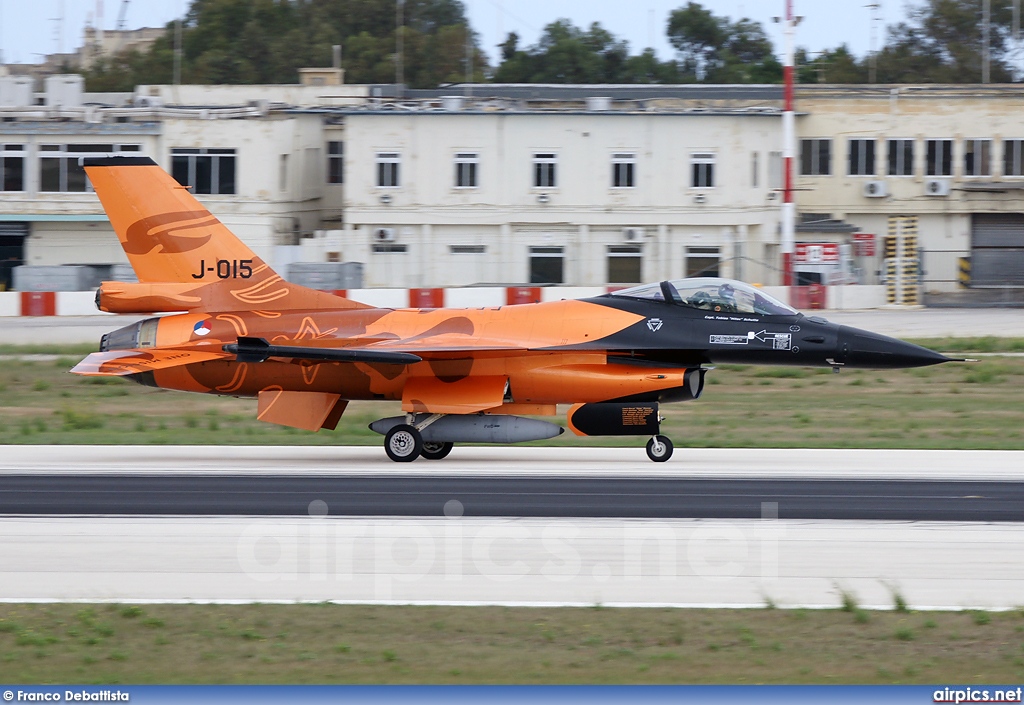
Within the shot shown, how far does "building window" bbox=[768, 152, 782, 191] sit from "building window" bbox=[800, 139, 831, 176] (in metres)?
5.41

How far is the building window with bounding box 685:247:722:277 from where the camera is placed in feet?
161

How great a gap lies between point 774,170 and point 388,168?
1609cm

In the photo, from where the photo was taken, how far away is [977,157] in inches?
2223

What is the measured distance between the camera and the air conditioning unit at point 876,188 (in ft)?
184

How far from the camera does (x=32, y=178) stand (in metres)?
51.1

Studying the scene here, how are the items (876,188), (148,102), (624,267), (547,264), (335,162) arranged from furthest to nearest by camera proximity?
(148,102)
(876,188)
(335,162)
(547,264)
(624,267)

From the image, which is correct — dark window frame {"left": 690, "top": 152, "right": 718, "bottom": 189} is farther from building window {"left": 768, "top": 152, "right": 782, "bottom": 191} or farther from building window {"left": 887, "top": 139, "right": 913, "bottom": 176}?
building window {"left": 887, "top": 139, "right": 913, "bottom": 176}

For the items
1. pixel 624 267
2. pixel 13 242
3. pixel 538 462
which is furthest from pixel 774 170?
pixel 538 462

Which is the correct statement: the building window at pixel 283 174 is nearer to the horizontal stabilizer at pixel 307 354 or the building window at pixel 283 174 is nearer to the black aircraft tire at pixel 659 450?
the horizontal stabilizer at pixel 307 354

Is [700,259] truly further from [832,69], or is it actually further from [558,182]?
[832,69]

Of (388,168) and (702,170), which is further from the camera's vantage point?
(702,170)

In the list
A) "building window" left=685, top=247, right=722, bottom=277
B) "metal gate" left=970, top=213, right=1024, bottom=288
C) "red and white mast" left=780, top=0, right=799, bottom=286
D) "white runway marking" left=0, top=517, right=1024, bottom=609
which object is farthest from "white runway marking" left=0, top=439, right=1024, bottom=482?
"metal gate" left=970, top=213, right=1024, bottom=288

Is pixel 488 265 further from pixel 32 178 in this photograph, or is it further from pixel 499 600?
pixel 499 600

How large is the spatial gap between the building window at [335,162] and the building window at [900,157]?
2498cm
